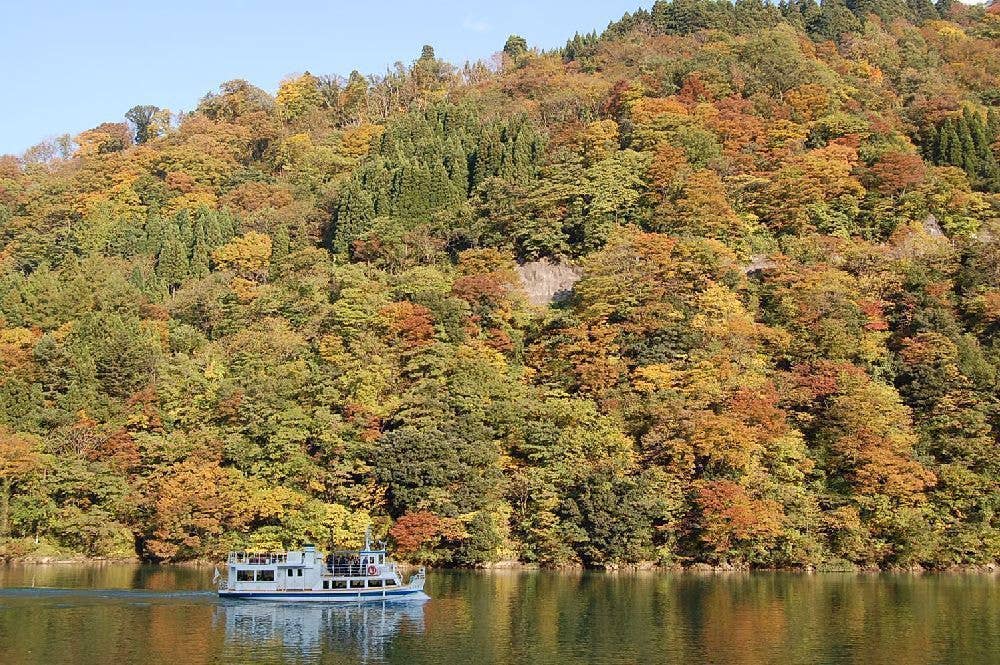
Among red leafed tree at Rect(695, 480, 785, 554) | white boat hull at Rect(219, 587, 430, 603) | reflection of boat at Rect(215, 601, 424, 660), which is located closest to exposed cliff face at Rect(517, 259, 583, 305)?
red leafed tree at Rect(695, 480, 785, 554)

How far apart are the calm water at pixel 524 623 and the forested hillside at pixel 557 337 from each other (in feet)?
21.2

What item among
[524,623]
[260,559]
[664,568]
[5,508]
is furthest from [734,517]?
[5,508]

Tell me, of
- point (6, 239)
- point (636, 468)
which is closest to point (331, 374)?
point (636, 468)

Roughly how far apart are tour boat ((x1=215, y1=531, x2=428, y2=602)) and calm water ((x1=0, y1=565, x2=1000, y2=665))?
680 millimetres

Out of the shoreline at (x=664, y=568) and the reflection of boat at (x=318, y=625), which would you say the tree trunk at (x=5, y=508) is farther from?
the reflection of boat at (x=318, y=625)

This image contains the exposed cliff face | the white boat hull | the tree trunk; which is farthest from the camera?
the exposed cliff face

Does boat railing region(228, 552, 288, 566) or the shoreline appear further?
the shoreline

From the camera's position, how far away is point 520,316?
74.9 metres

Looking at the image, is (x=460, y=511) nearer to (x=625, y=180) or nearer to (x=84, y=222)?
(x=625, y=180)

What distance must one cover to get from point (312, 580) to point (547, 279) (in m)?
39.8

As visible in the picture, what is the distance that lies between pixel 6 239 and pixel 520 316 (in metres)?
61.8

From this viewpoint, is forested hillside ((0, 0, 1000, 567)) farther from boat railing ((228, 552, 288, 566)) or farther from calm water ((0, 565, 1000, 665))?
boat railing ((228, 552, 288, 566))

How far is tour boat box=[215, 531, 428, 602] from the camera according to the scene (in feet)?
153

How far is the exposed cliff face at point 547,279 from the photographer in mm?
81188
